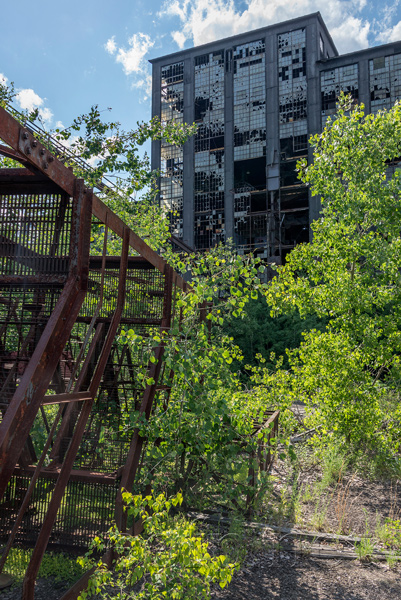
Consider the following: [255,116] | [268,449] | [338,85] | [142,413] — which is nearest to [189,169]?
[255,116]

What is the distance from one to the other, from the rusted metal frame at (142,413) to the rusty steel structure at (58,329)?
0.01m

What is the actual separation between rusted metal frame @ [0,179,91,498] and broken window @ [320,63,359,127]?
32.3 meters

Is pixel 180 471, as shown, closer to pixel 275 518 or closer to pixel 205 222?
pixel 275 518

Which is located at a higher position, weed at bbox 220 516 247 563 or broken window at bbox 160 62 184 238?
broken window at bbox 160 62 184 238

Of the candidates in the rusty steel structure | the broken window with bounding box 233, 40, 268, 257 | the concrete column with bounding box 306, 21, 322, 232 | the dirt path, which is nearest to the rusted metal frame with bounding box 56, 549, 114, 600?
the rusty steel structure

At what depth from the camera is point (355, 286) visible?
29.1 ft

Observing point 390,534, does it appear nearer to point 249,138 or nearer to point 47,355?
point 47,355

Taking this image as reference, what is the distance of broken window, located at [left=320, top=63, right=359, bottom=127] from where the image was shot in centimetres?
3241

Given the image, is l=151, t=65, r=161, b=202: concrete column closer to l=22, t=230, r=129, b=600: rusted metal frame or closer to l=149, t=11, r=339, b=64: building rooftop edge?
l=149, t=11, r=339, b=64: building rooftop edge

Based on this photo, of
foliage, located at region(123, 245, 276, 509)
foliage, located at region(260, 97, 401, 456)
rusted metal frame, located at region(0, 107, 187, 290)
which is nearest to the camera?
rusted metal frame, located at region(0, 107, 187, 290)

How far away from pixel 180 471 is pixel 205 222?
31.3 meters

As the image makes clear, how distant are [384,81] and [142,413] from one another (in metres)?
33.5

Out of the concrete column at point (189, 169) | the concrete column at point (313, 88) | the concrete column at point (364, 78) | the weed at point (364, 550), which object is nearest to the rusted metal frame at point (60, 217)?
the weed at point (364, 550)

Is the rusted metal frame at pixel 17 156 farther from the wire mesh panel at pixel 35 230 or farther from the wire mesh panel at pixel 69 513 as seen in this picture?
the wire mesh panel at pixel 69 513
